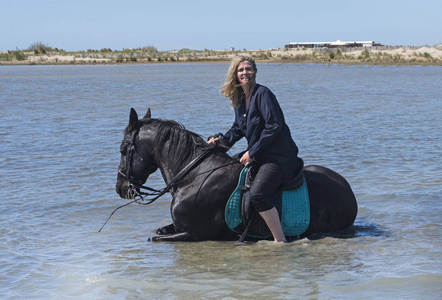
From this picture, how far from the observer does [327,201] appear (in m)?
7.27

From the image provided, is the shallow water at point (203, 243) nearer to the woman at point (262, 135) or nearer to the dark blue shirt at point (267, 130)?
the woman at point (262, 135)

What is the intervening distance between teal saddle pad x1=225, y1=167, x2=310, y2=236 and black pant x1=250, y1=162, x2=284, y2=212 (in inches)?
9.8

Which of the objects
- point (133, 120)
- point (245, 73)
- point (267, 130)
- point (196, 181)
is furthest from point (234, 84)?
point (133, 120)

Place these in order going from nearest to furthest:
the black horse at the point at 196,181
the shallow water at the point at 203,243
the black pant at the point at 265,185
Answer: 1. the shallow water at the point at 203,243
2. the black pant at the point at 265,185
3. the black horse at the point at 196,181

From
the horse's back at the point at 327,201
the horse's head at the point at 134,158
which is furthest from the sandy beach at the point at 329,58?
the horse's head at the point at 134,158

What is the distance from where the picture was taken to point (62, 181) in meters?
11.3

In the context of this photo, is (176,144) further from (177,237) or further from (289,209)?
(289,209)

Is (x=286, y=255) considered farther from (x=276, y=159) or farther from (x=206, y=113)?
(x=206, y=113)

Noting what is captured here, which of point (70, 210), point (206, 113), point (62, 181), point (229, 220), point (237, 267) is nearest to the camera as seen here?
point (237, 267)

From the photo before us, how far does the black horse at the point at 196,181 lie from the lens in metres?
7.21

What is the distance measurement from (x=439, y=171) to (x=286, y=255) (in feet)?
17.9

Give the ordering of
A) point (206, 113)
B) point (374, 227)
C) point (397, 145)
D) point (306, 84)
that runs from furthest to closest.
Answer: point (306, 84)
point (206, 113)
point (397, 145)
point (374, 227)

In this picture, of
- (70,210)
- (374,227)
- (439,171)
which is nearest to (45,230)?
(70,210)

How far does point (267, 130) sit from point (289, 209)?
0.96 meters
